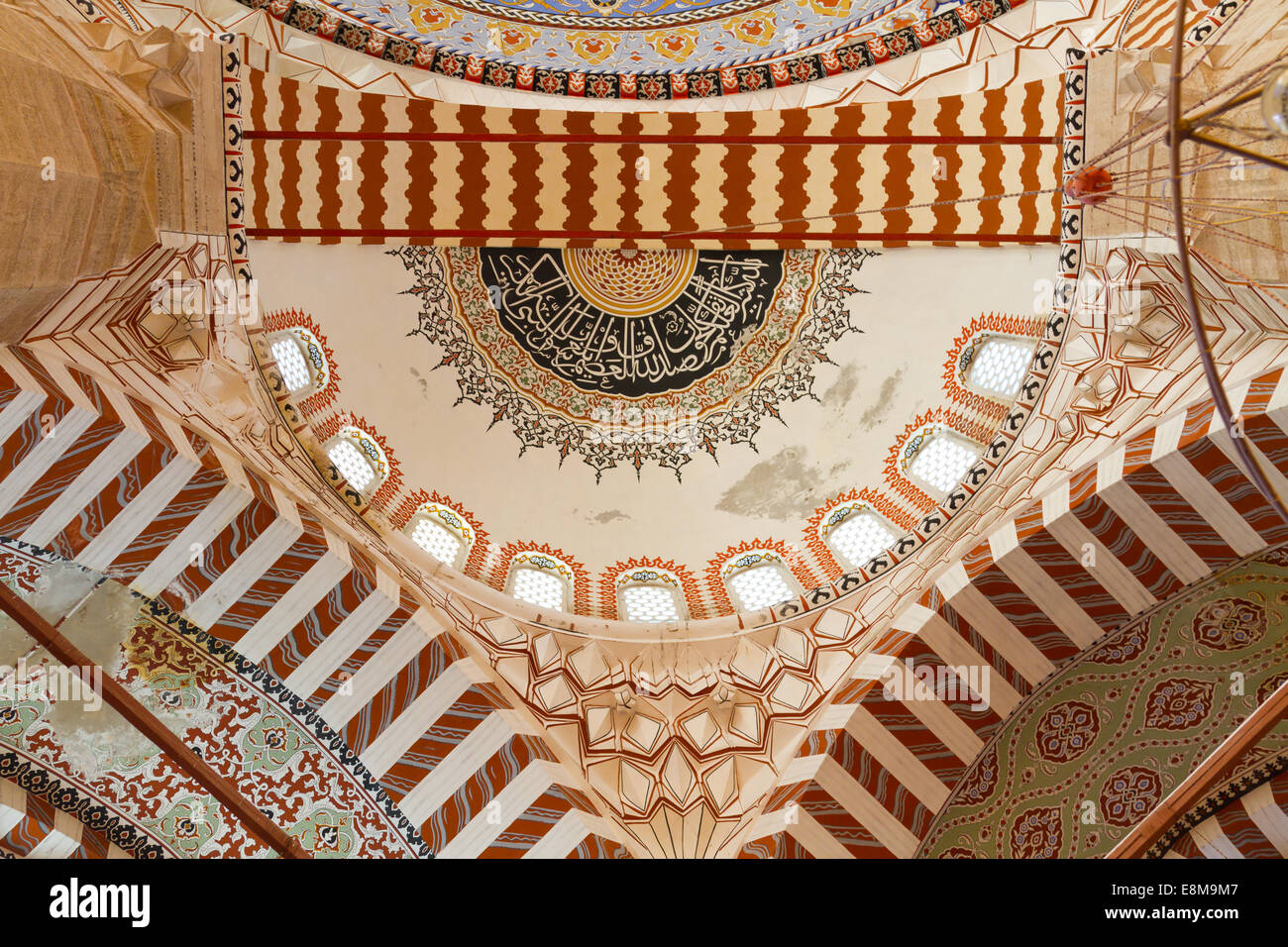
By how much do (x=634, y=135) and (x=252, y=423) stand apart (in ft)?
10.4

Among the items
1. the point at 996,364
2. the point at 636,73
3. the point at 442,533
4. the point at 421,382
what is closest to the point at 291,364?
the point at 421,382

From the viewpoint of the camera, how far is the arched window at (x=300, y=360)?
6.50 meters

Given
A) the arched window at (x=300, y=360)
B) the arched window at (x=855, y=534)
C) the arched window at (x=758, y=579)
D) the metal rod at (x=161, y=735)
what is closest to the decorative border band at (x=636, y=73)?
the arched window at (x=300, y=360)

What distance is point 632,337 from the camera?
7.30 metres

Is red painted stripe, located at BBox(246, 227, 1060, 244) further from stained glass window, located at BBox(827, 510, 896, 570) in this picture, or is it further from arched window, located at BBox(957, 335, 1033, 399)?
stained glass window, located at BBox(827, 510, 896, 570)

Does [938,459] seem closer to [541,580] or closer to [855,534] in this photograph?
[855,534]

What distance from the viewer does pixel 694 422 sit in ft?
23.7

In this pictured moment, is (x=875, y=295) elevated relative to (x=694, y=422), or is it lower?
elevated

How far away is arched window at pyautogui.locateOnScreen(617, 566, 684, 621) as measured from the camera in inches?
262

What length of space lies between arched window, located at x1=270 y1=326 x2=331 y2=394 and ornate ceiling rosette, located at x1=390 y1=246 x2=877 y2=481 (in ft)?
2.39

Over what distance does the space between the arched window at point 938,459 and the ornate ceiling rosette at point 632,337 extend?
36.1 inches

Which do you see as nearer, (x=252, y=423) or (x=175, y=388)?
(x=175, y=388)

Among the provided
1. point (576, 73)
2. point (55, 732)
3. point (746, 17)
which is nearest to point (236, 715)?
point (55, 732)

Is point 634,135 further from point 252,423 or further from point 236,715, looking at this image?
point 236,715
